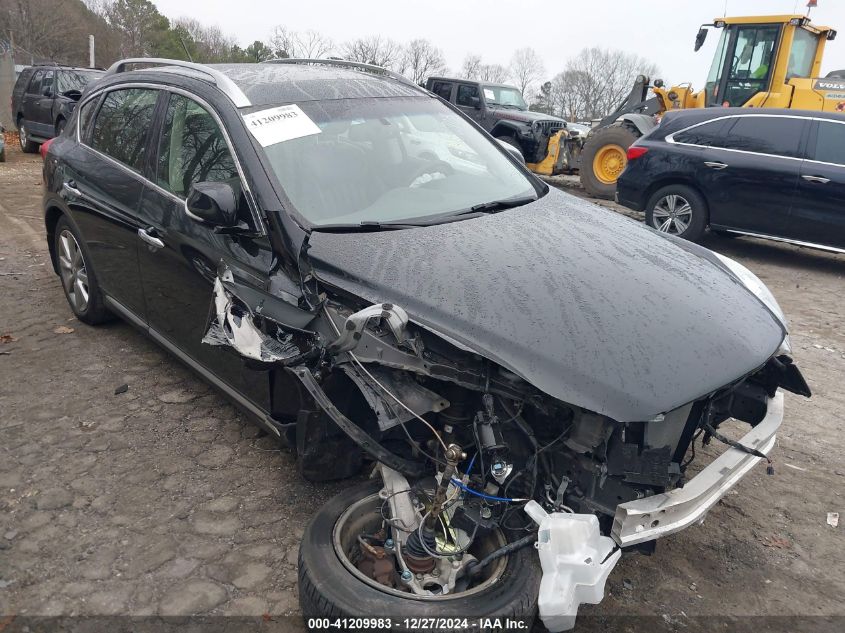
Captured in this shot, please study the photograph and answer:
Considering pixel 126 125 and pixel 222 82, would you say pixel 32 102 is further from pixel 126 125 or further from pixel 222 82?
pixel 222 82

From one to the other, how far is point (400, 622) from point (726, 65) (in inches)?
446

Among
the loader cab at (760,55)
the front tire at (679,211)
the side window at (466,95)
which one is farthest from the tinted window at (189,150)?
the side window at (466,95)

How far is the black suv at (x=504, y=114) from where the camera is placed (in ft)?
42.7

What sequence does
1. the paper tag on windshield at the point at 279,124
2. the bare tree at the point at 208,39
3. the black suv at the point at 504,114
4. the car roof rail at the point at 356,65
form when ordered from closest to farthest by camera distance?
the paper tag on windshield at the point at 279,124
the car roof rail at the point at 356,65
the black suv at the point at 504,114
the bare tree at the point at 208,39

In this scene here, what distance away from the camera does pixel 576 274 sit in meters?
2.57

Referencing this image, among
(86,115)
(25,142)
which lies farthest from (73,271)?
(25,142)

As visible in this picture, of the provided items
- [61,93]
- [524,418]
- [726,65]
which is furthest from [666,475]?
[61,93]

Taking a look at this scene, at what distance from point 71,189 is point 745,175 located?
269 inches

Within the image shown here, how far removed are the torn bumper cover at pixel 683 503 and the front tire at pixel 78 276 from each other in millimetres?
3789

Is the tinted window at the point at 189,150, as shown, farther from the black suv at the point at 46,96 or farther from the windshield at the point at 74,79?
the windshield at the point at 74,79

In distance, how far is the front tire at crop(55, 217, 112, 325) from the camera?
452 cm

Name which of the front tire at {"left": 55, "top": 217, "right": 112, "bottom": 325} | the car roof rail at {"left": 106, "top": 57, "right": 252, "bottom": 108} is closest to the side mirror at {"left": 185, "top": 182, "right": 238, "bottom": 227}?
the car roof rail at {"left": 106, "top": 57, "right": 252, "bottom": 108}

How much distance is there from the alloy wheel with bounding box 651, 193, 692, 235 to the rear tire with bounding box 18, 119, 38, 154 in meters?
13.2

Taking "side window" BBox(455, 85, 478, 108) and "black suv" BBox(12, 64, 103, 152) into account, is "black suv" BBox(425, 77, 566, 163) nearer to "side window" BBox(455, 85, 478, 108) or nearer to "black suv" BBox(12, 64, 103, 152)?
"side window" BBox(455, 85, 478, 108)
